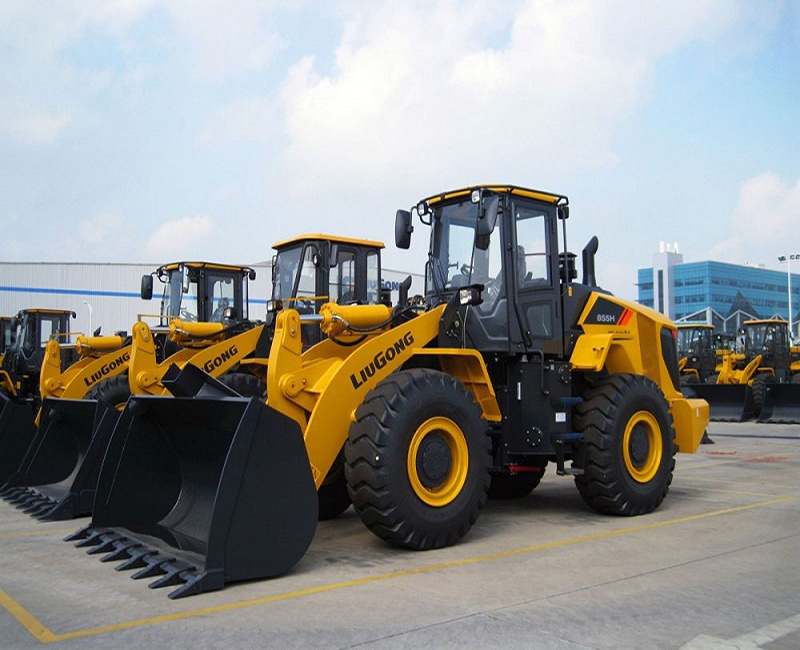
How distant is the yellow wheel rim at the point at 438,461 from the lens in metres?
6.28

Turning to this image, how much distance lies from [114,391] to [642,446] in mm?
7182

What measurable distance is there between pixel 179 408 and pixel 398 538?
187 cm

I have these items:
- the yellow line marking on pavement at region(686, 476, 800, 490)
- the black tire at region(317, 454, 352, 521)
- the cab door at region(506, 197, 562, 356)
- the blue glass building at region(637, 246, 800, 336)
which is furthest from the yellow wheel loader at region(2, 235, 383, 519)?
the blue glass building at region(637, 246, 800, 336)

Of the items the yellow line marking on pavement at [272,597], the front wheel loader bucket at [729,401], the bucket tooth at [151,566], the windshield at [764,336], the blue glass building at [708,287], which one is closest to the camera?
the yellow line marking on pavement at [272,597]

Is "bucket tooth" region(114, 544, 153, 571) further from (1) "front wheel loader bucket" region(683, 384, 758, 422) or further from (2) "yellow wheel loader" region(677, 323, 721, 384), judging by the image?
(2) "yellow wheel loader" region(677, 323, 721, 384)

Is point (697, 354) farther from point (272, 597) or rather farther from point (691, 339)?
point (272, 597)

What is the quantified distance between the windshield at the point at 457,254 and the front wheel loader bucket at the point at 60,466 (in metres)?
3.48

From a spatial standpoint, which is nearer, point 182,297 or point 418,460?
point 418,460

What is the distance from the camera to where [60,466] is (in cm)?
884

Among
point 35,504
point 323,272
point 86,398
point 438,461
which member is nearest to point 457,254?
point 438,461

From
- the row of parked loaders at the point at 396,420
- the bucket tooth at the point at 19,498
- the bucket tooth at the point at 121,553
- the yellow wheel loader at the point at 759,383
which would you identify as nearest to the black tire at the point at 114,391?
the row of parked loaders at the point at 396,420

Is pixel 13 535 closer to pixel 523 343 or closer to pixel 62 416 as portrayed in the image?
pixel 62 416

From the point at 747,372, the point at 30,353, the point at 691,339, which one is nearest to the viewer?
the point at 30,353

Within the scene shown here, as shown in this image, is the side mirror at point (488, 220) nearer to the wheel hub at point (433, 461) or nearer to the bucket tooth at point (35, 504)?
the wheel hub at point (433, 461)
